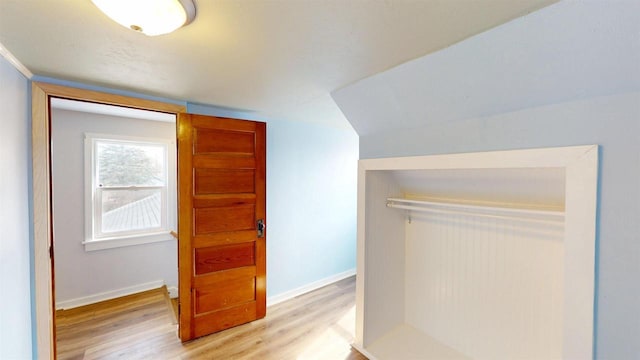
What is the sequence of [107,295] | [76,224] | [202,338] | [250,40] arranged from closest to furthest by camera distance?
[250,40] < [202,338] < [76,224] < [107,295]

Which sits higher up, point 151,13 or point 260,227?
point 151,13

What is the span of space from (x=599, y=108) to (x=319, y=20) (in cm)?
125

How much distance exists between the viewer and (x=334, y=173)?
11.4 ft

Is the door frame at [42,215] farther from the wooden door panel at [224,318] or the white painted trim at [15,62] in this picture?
the wooden door panel at [224,318]

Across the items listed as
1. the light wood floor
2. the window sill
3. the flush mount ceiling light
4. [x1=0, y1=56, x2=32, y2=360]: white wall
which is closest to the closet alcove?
the light wood floor

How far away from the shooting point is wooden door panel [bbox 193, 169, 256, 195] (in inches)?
88.7

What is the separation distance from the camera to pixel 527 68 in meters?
1.14

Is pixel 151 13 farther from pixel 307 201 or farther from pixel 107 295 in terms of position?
pixel 107 295

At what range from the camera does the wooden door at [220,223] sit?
220 centimetres

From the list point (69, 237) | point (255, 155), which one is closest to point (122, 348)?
point (69, 237)

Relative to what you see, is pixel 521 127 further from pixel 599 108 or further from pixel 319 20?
pixel 319 20

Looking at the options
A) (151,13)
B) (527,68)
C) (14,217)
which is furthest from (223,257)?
(527,68)

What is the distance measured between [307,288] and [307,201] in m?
1.11

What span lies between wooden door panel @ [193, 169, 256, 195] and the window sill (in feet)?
5.09
